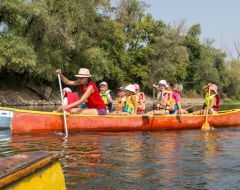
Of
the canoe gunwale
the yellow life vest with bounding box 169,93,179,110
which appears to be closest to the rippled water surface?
the canoe gunwale

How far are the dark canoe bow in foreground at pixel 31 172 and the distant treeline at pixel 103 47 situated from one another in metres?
24.2

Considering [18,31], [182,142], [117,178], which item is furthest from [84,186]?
[18,31]

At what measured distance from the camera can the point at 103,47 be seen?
1662 inches

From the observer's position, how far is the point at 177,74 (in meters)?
57.6

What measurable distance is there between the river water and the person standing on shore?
623 mm

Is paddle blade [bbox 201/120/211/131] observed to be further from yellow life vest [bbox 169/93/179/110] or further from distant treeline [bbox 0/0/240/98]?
distant treeline [bbox 0/0/240/98]

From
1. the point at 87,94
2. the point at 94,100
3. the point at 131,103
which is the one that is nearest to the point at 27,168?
the point at 87,94

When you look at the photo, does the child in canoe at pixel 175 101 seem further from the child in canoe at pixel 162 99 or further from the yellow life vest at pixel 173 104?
the child in canoe at pixel 162 99

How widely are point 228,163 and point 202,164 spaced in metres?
0.41

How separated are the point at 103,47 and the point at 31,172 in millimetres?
39538

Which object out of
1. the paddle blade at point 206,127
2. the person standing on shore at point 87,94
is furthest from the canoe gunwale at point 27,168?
the paddle blade at point 206,127

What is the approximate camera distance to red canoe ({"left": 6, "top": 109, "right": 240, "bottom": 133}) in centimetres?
1001

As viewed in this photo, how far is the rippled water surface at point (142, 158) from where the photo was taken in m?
5.18

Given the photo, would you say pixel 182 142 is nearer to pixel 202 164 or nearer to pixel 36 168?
pixel 202 164
